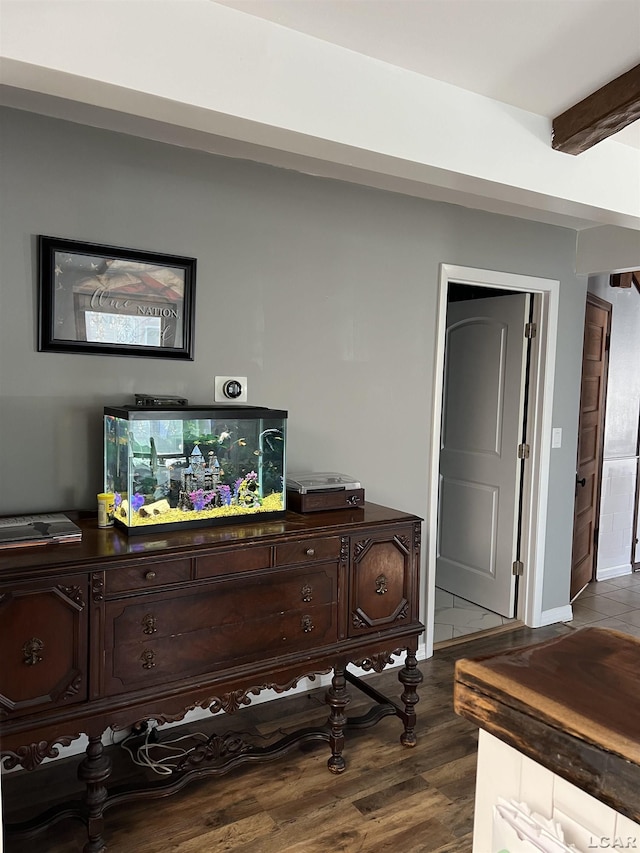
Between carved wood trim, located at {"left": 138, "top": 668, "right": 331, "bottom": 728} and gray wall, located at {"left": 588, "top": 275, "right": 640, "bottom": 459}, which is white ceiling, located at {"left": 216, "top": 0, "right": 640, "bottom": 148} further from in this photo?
gray wall, located at {"left": 588, "top": 275, "right": 640, "bottom": 459}

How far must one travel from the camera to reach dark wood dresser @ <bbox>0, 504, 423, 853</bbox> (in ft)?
5.95

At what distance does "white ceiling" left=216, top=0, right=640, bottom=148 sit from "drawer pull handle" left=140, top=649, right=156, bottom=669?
186cm

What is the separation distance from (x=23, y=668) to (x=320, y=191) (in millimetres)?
2240

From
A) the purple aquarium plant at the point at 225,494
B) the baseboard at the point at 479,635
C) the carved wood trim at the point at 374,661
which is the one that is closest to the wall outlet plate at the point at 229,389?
the purple aquarium plant at the point at 225,494

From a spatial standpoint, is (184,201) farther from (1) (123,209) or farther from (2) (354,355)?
(2) (354,355)

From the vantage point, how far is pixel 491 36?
6.30ft

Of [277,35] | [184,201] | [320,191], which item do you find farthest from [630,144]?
[184,201]

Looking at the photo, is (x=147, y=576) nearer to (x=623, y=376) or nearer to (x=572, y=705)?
(x=572, y=705)

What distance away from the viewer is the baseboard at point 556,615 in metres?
3.98

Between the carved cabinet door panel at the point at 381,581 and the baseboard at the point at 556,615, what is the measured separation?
1762mm

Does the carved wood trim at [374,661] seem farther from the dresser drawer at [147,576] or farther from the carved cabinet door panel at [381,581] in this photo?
the dresser drawer at [147,576]

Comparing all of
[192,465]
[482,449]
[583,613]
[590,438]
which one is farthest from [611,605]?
[192,465]

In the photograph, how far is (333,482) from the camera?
262 cm

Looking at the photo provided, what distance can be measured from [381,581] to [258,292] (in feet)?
4.33
